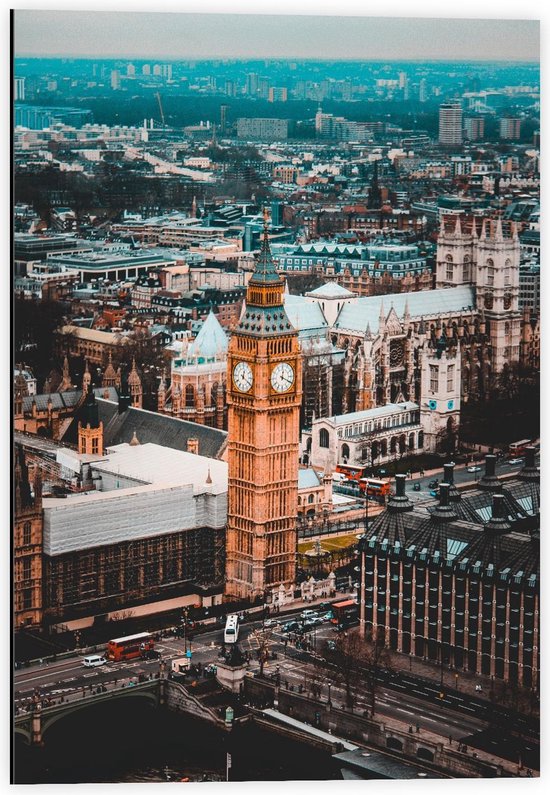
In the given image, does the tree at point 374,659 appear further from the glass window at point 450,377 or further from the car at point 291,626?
the glass window at point 450,377

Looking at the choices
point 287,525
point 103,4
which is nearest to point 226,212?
point 287,525

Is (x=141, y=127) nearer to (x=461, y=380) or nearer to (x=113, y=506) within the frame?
(x=461, y=380)

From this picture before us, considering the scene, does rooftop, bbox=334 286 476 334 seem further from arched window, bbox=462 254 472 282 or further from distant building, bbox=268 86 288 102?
distant building, bbox=268 86 288 102

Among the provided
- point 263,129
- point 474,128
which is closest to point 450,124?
point 474,128

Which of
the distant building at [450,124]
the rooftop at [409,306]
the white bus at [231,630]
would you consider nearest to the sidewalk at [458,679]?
the white bus at [231,630]

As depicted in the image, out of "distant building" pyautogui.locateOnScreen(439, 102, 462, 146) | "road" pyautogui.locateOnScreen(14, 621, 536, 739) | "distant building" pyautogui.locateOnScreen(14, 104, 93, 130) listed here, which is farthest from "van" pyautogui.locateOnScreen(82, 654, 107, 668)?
"distant building" pyautogui.locateOnScreen(439, 102, 462, 146)

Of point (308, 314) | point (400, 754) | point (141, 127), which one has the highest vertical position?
point (141, 127)
